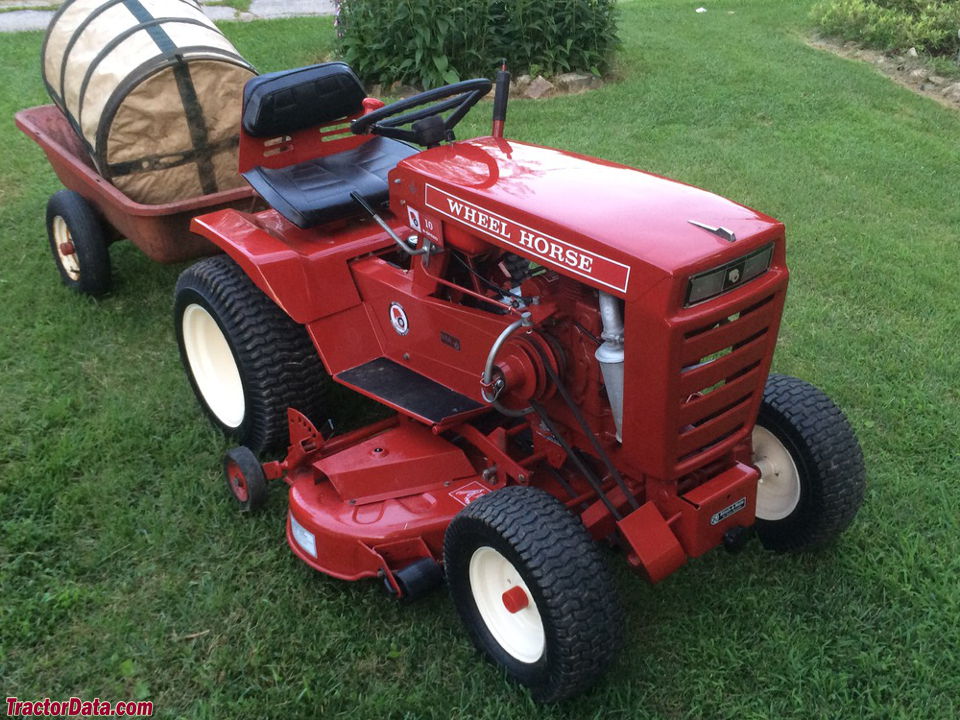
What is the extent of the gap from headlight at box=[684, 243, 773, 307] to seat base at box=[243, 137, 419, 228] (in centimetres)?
144

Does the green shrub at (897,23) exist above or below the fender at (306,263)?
below

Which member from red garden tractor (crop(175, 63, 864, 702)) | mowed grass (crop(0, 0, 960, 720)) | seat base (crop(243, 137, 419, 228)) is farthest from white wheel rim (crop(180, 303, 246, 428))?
seat base (crop(243, 137, 419, 228))

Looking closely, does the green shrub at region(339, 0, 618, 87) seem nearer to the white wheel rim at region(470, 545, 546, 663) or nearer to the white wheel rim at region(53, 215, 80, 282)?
the white wheel rim at region(53, 215, 80, 282)

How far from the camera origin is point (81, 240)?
13.3 ft

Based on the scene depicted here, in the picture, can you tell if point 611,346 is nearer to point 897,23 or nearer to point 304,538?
point 304,538

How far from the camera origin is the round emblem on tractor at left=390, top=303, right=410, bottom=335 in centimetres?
288

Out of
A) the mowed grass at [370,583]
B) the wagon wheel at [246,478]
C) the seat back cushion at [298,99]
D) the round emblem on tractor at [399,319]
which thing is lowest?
the mowed grass at [370,583]

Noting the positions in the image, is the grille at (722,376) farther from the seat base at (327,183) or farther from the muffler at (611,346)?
the seat base at (327,183)

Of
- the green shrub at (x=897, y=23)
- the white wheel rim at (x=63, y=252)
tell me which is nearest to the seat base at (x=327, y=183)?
the white wheel rim at (x=63, y=252)

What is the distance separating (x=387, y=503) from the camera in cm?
267

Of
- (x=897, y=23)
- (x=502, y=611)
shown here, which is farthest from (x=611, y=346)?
(x=897, y=23)

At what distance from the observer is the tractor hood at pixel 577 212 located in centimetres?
203

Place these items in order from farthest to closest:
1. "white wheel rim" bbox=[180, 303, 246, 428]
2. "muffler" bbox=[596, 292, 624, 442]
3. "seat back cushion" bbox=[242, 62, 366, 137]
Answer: "white wheel rim" bbox=[180, 303, 246, 428]
"seat back cushion" bbox=[242, 62, 366, 137]
"muffler" bbox=[596, 292, 624, 442]

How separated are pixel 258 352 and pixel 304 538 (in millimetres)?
710
